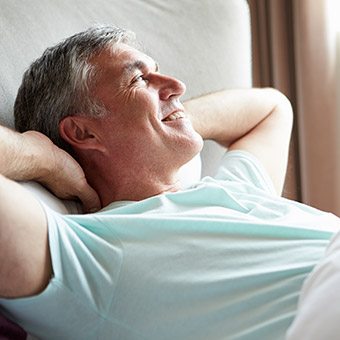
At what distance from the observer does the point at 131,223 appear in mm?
1361

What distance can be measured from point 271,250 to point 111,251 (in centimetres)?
28

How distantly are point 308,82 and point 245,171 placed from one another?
3.28 feet

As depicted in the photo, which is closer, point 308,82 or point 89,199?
point 89,199

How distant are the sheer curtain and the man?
34.7 inches

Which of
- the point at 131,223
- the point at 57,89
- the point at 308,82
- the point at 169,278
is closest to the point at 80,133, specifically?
the point at 57,89

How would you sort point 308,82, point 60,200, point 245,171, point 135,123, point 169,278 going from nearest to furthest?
point 169,278 → point 60,200 → point 135,123 → point 245,171 → point 308,82

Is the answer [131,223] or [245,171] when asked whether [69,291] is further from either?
[245,171]

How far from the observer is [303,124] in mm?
2748

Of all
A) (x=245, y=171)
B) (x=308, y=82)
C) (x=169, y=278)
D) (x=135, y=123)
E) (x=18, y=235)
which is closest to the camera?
(x=18, y=235)

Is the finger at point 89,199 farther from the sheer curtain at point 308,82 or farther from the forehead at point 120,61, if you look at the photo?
the sheer curtain at point 308,82

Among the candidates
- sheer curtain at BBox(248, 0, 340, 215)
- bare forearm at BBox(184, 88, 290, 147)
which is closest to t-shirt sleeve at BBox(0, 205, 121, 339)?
bare forearm at BBox(184, 88, 290, 147)

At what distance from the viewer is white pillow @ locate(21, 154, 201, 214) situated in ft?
4.75

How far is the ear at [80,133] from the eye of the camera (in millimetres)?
1625

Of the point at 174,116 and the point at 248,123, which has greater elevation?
the point at 174,116
